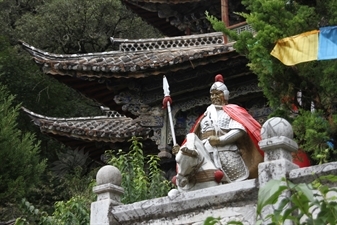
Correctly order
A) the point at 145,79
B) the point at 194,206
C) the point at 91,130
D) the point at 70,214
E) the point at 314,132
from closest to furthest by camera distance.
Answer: the point at 194,206
the point at 314,132
the point at 70,214
the point at 145,79
the point at 91,130

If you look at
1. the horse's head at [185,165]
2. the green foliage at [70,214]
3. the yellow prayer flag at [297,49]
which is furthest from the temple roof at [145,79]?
the horse's head at [185,165]

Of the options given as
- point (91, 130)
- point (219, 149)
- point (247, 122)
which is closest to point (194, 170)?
point (219, 149)

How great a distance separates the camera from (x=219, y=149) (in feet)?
33.0

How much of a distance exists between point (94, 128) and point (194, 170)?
925 centimetres

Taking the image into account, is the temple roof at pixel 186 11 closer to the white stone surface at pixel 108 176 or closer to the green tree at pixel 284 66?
the green tree at pixel 284 66

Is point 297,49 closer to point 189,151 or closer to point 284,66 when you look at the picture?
point 284,66

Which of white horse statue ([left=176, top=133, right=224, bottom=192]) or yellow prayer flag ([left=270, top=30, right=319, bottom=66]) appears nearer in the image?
white horse statue ([left=176, top=133, right=224, bottom=192])

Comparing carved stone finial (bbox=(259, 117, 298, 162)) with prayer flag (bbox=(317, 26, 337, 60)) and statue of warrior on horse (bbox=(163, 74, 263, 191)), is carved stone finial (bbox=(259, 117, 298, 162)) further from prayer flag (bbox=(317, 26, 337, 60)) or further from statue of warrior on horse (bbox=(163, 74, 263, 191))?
prayer flag (bbox=(317, 26, 337, 60))

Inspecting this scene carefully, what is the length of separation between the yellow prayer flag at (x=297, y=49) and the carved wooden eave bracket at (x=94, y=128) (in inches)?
258

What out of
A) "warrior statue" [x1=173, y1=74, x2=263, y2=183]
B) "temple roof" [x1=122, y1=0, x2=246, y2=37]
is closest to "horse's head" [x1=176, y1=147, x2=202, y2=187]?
"warrior statue" [x1=173, y1=74, x2=263, y2=183]

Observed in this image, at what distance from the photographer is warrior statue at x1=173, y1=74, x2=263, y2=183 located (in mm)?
9938

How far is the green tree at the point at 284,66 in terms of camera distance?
35.3ft

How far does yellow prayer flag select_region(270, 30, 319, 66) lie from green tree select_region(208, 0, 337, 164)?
79mm

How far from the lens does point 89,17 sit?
98.6 ft
